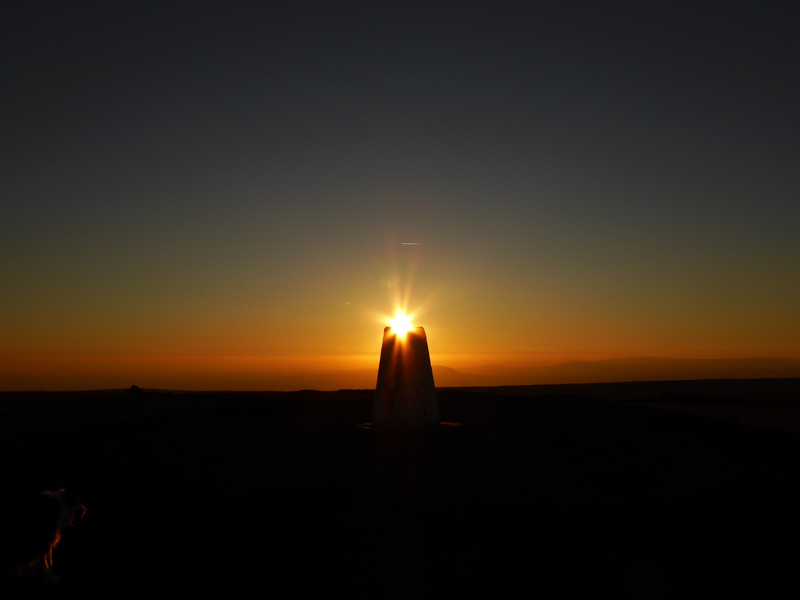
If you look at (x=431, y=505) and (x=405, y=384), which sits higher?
(x=405, y=384)

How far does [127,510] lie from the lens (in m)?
7.35

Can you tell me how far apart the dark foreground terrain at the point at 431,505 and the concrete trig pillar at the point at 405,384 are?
0.49 meters

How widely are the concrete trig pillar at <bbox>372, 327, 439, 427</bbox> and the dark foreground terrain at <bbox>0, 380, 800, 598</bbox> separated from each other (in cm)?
49

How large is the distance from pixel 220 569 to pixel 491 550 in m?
2.60

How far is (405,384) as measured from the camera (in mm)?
11422

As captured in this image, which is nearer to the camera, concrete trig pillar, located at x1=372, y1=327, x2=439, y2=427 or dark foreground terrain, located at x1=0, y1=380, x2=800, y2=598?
dark foreground terrain, located at x1=0, y1=380, x2=800, y2=598

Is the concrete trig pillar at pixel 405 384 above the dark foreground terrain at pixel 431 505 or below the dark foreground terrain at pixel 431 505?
above

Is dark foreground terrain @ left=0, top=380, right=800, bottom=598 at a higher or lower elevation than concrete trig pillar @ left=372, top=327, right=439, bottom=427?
lower

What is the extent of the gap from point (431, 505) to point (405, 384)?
4536 millimetres

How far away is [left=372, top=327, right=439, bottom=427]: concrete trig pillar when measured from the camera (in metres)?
11.3

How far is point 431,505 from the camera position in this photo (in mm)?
6965

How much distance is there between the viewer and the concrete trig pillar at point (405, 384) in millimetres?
11305

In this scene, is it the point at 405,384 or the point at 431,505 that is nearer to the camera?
the point at 431,505

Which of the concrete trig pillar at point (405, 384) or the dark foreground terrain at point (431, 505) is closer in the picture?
the dark foreground terrain at point (431, 505)
